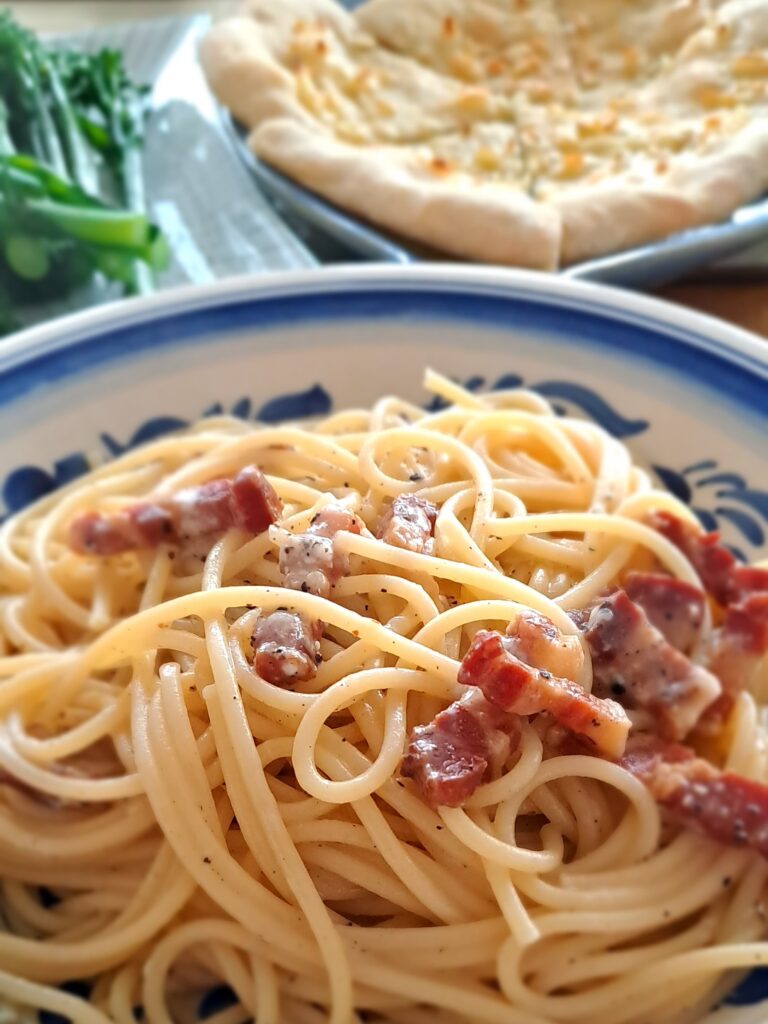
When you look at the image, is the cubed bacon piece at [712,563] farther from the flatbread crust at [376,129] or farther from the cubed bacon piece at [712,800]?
the flatbread crust at [376,129]

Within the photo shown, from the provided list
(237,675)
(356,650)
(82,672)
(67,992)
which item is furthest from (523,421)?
(67,992)

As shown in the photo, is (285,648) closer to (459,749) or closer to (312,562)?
(312,562)

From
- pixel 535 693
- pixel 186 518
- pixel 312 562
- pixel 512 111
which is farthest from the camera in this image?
pixel 512 111

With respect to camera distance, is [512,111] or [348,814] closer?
[348,814]

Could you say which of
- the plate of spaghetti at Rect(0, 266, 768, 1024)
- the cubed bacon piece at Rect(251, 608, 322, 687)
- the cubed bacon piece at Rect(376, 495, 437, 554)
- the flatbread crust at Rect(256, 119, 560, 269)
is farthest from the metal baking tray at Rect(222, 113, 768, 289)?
the cubed bacon piece at Rect(251, 608, 322, 687)

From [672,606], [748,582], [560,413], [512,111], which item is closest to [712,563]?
[748,582]

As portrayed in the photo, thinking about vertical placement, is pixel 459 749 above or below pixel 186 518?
below

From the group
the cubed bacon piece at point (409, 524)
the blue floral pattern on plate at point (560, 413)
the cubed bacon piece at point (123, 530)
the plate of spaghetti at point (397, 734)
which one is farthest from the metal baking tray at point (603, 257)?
the cubed bacon piece at point (123, 530)

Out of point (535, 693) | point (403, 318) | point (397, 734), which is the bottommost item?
point (397, 734)
